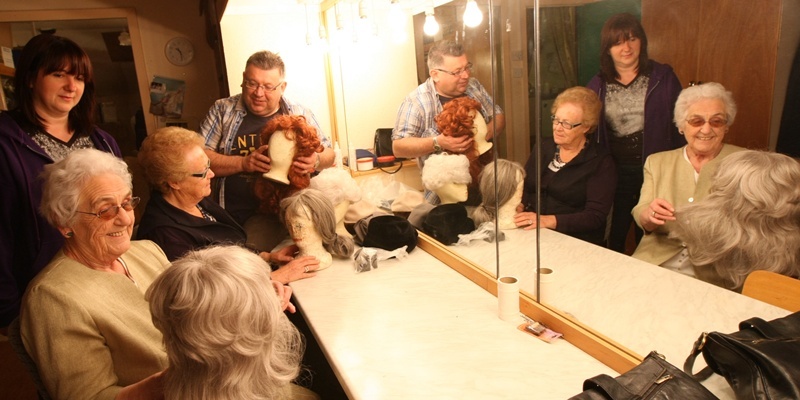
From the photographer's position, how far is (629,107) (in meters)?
1.37

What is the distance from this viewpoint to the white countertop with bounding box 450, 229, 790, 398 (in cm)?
125

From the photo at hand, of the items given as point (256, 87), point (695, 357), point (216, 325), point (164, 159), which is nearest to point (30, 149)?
point (164, 159)

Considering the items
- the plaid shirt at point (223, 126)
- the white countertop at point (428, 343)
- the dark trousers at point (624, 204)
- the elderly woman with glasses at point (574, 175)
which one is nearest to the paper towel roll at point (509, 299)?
the white countertop at point (428, 343)

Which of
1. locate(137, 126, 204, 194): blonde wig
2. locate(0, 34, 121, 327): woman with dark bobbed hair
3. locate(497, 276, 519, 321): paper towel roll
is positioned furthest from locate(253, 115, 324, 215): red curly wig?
locate(497, 276, 519, 321): paper towel roll

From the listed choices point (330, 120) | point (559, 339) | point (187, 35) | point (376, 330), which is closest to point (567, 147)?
point (559, 339)

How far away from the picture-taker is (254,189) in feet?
9.89

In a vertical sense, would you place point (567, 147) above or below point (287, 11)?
below

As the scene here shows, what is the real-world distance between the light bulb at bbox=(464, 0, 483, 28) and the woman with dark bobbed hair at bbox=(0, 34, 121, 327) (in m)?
1.77

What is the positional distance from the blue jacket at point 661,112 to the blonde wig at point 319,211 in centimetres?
157

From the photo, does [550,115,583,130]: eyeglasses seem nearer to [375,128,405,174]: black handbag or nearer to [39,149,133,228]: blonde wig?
[375,128,405,174]: black handbag

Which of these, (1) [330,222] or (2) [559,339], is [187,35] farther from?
(2) [559,339]

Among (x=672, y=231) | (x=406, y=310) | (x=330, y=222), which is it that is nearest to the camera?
(x=672, y=231)

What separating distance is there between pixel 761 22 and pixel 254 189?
2.60 meters

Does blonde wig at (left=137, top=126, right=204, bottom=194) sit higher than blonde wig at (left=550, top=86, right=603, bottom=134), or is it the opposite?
blonde wig at (left=550, top=86, right=603, bottom=134)
